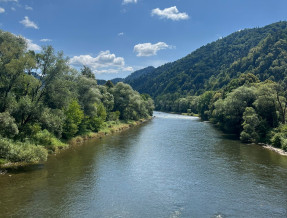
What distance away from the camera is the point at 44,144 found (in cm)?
3666

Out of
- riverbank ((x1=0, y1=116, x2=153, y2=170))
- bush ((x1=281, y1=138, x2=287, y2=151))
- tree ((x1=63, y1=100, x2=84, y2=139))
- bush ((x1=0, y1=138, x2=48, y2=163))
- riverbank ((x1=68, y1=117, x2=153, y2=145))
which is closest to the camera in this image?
bush ((x1=0, y1=138, x2=48, y2=163))

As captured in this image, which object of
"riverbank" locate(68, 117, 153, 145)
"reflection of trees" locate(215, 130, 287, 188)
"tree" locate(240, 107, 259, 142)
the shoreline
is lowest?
"reflection of trees" locate(215, 130, 287, 188)

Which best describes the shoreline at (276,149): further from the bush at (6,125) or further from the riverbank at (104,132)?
the bush at (6,125)

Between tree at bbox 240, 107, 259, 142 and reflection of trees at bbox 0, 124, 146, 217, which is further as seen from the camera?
tree at bbox 240, 107, 259, 142

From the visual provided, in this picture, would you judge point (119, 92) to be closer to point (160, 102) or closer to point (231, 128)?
point (231, 128)

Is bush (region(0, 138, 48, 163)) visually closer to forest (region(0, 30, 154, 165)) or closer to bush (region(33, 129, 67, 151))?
forest (region(0, 30, 154, 165))

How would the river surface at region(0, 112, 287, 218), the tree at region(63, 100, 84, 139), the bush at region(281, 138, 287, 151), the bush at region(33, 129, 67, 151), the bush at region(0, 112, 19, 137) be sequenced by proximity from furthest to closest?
the tree at region(63, 100, 84, 139)
the bush at region(281, 138, 287, 151)
the bush at region(33, 129, 67, 151)
the bush at region(0, 112, 19, 137)
the river surface at region(0, 112, 287, 218)

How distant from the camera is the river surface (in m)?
19.5

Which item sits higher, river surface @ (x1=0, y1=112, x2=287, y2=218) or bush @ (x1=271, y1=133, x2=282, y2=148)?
bush @ (x1=271, y1=133, x2=282, y2=148)

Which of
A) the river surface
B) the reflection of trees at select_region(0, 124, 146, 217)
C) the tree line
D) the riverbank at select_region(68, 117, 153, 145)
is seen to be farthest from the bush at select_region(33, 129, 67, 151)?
the tree line

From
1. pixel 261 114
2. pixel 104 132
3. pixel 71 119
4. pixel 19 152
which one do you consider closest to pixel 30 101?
pixel 19 152

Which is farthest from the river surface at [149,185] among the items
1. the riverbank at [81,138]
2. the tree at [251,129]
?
the tree at [251,129]

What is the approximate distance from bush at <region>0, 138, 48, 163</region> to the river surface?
1517mm

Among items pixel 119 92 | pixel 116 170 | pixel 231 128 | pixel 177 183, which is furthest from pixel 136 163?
pixel 119 92
